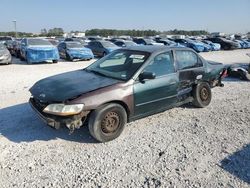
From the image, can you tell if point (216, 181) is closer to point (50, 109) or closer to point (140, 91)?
point (140, 91)

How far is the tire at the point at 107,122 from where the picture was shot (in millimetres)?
4234

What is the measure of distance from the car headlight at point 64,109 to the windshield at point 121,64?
3.50ft

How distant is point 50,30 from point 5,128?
248 ft

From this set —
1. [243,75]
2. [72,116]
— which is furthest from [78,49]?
[72,116]

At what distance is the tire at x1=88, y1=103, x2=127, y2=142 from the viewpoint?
4.23 meters

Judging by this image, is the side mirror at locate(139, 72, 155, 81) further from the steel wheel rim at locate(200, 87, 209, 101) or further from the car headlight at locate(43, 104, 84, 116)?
the steel wheel rim at locate(200, 87, 209, 101)

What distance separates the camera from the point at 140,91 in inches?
186

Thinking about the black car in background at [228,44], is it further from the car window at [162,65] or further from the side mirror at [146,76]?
the side mirror at [146,76]

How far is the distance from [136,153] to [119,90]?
1094mm

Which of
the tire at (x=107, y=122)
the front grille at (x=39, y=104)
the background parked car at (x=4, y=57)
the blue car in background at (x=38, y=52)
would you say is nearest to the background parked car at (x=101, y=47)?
the blue car in background at (x=38, y=52)

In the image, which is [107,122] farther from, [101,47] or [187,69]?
[101,47]

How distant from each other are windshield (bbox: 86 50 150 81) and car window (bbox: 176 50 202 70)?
→ 921 millimetres

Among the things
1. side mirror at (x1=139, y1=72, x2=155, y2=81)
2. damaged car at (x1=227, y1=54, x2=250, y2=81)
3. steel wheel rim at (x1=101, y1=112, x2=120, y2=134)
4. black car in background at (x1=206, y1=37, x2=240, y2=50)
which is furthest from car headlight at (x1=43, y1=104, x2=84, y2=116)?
black car in background at (x1=206, y1=37, x2=240, y2=50)

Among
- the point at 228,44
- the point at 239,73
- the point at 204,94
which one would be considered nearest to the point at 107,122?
the point at 204,94
